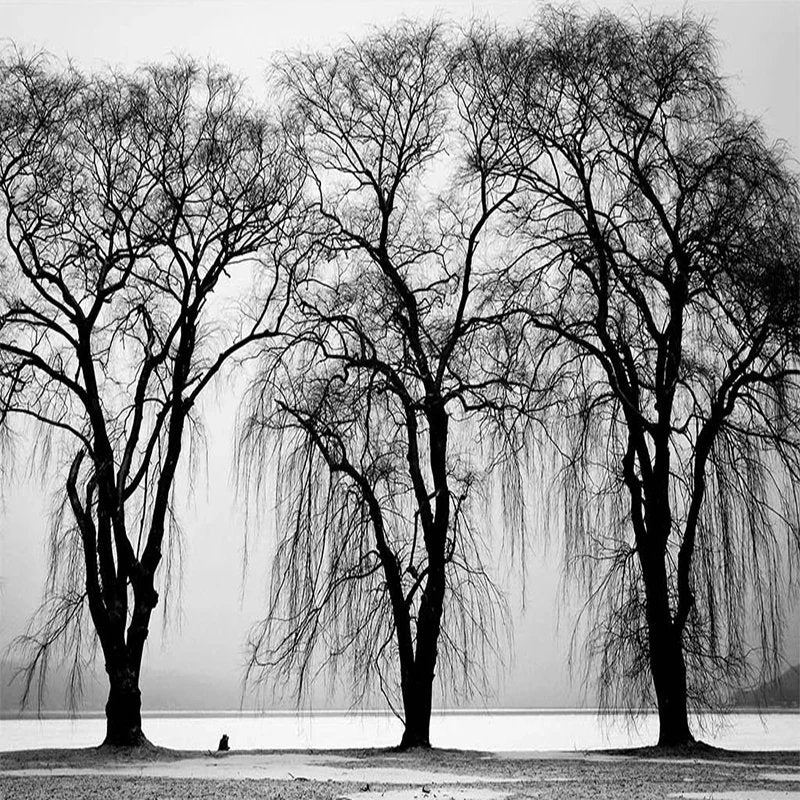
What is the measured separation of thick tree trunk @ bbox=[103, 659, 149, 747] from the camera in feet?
44.2

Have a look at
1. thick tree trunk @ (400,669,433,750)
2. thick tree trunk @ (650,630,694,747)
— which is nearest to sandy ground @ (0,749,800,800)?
thick tree trunk @ (400,669,433,750)

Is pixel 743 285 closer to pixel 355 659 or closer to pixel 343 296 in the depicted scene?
pixel 343 296

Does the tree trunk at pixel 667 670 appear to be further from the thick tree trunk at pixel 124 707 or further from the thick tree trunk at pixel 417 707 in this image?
the thick tree trunk at pixel 124 707

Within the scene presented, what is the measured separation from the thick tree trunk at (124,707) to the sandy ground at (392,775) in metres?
0.45

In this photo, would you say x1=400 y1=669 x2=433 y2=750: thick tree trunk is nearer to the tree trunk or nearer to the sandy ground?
the sandy ground

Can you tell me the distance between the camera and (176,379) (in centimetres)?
1466

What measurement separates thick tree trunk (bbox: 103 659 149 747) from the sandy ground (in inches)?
17.5

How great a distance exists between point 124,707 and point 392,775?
4.54 m

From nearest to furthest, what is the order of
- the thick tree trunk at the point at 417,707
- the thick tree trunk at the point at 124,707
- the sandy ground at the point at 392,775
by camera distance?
the sandy ground at the point at 392,775
the thick tree trunk at the point at 124,707
the thick tree trunk at the point at 417,707

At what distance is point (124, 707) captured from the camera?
13.7 metres

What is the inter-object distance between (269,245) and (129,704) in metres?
6.44

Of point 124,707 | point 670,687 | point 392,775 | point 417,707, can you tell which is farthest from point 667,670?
point 124,707

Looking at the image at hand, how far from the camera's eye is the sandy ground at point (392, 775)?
8.80m

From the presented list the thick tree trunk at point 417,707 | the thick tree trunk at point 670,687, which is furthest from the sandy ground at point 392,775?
the thick tree trunk at point 670,687
